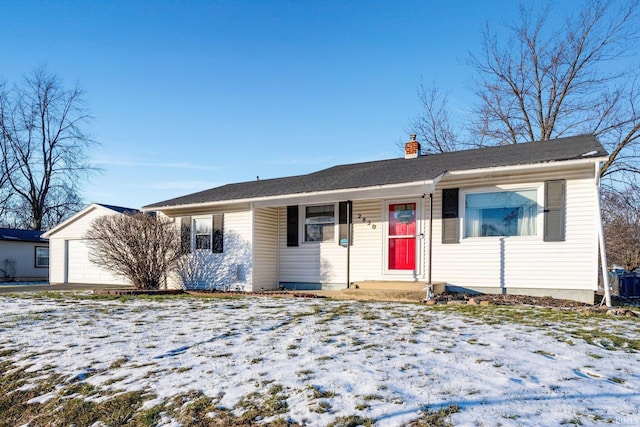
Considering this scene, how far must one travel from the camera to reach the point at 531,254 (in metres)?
8.04

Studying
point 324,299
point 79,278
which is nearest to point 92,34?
point 79,278

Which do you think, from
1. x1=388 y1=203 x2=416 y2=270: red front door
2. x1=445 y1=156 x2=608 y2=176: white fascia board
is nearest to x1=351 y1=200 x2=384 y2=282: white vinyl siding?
x1=388 y1=203 x2=416 y2=270: red front door

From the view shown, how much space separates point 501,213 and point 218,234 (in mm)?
7320

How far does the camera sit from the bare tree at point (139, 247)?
11.0 m

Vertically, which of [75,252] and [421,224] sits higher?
[421,224]

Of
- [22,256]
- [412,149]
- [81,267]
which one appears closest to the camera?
[412,149]

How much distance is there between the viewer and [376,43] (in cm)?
1480

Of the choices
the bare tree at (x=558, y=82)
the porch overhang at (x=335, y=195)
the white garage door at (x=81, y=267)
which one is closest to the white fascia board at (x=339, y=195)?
the porch overhang at (x=335, y=195)

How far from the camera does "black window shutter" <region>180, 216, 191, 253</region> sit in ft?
38.5

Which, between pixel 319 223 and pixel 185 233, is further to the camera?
pixel 185 233

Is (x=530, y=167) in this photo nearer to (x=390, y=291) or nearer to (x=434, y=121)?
(x=390, y=291)

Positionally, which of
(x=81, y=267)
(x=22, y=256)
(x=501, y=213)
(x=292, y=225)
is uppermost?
(x=501, y=213)

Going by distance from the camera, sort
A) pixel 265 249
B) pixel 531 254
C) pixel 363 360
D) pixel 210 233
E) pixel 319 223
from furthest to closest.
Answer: pixel 210 233
pixel 265 249
pixel 319 223
pixel 531 254
pixel 363 360

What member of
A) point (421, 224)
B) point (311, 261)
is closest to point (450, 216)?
point (421, 224)
